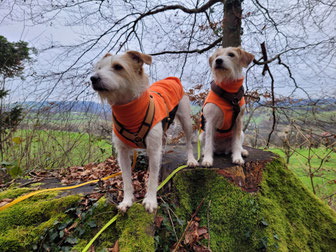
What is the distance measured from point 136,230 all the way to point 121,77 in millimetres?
1744

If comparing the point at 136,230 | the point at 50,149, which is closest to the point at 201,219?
the point at 136,230

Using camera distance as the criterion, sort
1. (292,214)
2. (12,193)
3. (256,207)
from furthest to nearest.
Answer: (292,214), (12,193), (256,207)

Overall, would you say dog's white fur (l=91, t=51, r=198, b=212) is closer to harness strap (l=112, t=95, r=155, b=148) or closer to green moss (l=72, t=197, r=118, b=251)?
harness strap (l=112, t=95, r=155, b=148)

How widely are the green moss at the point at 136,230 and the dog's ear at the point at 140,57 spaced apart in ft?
5.90

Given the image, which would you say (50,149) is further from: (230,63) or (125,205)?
(230,63)

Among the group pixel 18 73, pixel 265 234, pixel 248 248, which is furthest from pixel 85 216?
pixel 18 73

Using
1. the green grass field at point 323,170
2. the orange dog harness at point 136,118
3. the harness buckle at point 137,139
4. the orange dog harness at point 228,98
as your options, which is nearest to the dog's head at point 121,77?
the orange dog harness at point 136,118

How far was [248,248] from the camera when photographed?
2.31 meters

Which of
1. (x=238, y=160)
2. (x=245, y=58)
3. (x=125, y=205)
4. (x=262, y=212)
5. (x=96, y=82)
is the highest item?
(x=245, y=58)

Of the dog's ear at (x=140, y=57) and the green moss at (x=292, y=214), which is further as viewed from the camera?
the green moss at (x=292, y=214)

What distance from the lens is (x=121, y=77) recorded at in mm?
2129

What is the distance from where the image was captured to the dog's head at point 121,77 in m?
1.99

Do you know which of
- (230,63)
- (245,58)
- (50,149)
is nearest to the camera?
(230,63)

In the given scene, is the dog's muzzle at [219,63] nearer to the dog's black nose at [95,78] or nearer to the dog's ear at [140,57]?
the dog's ear at [140,57]
